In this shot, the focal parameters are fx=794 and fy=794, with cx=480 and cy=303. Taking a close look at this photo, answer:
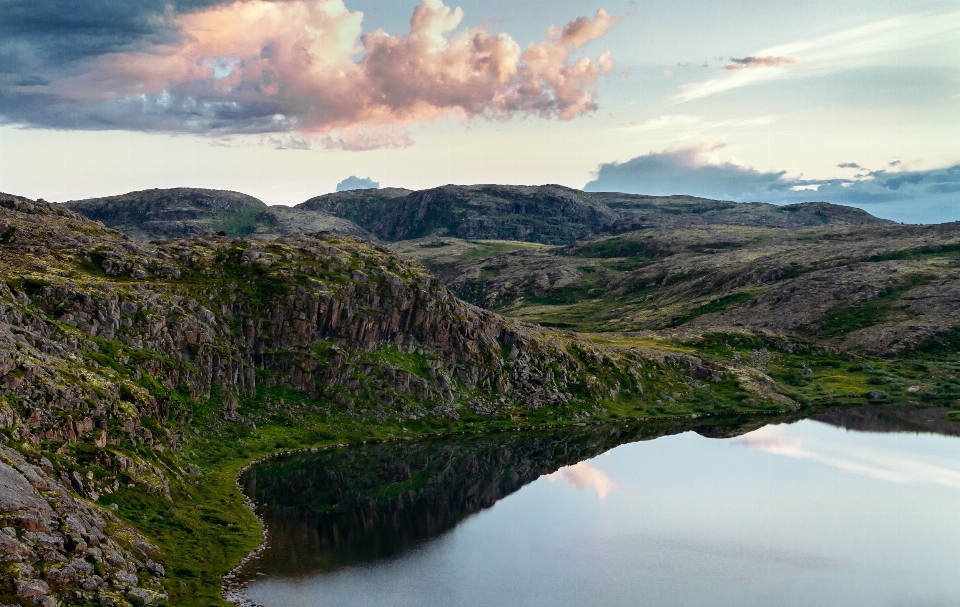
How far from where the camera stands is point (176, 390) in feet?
487

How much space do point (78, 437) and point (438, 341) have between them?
4190 inches

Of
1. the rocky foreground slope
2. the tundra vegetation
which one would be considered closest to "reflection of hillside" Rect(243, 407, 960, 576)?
the tundra vegetation

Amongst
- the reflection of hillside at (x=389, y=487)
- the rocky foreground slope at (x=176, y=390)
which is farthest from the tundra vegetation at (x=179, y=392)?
the reflection of hillside at (x=389, y=487)

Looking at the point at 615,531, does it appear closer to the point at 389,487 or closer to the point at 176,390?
the point at 389,487

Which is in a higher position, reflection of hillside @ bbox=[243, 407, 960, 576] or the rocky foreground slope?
the rocky foreground slope

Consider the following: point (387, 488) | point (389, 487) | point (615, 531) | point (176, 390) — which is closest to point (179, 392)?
point (176, 390)

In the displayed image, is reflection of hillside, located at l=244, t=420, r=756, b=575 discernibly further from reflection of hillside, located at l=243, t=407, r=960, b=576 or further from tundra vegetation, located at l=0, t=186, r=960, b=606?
tundra vegetation, located at l=0, t=186, r=960, b=606

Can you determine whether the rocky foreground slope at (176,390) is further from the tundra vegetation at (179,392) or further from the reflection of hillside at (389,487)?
the reflection of hillside at (389,487)

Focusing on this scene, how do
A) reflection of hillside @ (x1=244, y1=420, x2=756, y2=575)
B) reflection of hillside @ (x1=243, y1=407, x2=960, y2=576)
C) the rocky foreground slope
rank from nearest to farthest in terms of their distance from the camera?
the rocky foreground slope
reflection of hillside @ (x1=243, y1=407, x2=960, y2=576)
reflection of hillside @ (x1=244, y1=420, x2=756, y2=575)

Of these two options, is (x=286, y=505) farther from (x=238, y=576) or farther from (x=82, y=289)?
(x=82, y=289)

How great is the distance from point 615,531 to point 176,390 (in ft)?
278

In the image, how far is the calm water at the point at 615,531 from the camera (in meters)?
93.6

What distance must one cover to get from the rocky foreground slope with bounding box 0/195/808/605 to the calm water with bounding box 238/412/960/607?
11.2 m

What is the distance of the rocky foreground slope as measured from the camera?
7812cm
